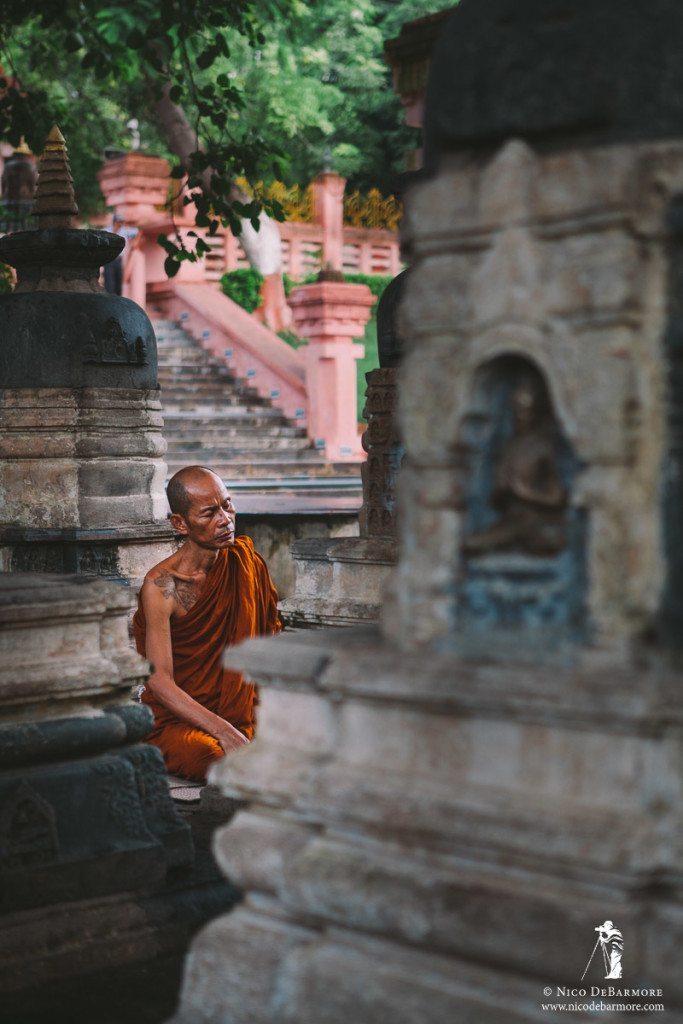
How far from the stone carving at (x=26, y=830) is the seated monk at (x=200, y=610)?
151 cm

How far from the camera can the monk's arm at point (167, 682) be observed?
5.48 metres

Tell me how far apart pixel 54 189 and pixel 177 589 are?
10.6 ft

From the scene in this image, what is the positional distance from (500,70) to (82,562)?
560 centimetres

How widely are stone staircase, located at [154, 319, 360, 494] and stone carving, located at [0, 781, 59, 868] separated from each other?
→ 11.5 metres

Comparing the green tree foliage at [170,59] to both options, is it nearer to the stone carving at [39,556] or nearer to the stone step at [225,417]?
the stone carving at [39,556]

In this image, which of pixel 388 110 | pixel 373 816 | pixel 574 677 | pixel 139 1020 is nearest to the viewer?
pixel 574 677

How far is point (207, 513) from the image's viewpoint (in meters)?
5.67

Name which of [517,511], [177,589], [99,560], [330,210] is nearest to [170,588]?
[177,589]

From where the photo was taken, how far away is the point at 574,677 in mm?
2615

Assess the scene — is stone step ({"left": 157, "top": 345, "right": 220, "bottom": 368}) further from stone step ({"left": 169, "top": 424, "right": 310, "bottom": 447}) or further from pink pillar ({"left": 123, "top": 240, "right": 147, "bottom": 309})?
stone step ({"left": 169, "top": 424, "right": 310, "bottom": 447})

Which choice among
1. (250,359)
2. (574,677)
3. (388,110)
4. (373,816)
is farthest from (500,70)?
(388,110)

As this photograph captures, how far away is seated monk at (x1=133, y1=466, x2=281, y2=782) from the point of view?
562cm

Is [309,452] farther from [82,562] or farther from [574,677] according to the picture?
[574,677]

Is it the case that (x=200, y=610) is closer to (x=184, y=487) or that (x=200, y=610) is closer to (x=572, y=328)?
(x=184, y=487)
